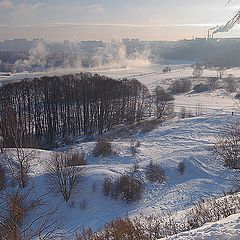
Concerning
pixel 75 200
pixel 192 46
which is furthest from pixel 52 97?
pixel 192 46

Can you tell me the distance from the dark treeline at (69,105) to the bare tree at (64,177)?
58.7 feet

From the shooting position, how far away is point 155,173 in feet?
77.7

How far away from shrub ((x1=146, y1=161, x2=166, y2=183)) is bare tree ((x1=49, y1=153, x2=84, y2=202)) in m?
4.30

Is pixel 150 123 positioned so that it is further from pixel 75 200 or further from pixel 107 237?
pixel 107 237

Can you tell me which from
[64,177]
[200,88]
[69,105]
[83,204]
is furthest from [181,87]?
[83,204]

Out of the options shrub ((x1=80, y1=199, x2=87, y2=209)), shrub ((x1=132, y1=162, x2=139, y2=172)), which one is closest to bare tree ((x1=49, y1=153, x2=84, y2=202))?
shrub ((x1=80, y1=199, x2=87, y2=209))

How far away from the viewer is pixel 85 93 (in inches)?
1795

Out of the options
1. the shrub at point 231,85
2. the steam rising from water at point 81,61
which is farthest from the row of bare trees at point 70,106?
the steam rising from water at point 81,61

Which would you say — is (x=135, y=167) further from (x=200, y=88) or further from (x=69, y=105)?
(x=200, y=88)

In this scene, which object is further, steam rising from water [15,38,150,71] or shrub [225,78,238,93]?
steam rising from water [15,38,150,71]

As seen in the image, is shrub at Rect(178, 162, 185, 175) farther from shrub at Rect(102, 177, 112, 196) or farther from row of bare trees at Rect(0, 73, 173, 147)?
row of bare trees at Rect(0, 73, 173, 147)

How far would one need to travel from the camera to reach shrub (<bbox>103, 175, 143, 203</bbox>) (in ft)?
67.9

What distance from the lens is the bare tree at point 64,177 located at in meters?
20.6

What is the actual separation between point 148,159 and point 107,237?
58.1 feet
